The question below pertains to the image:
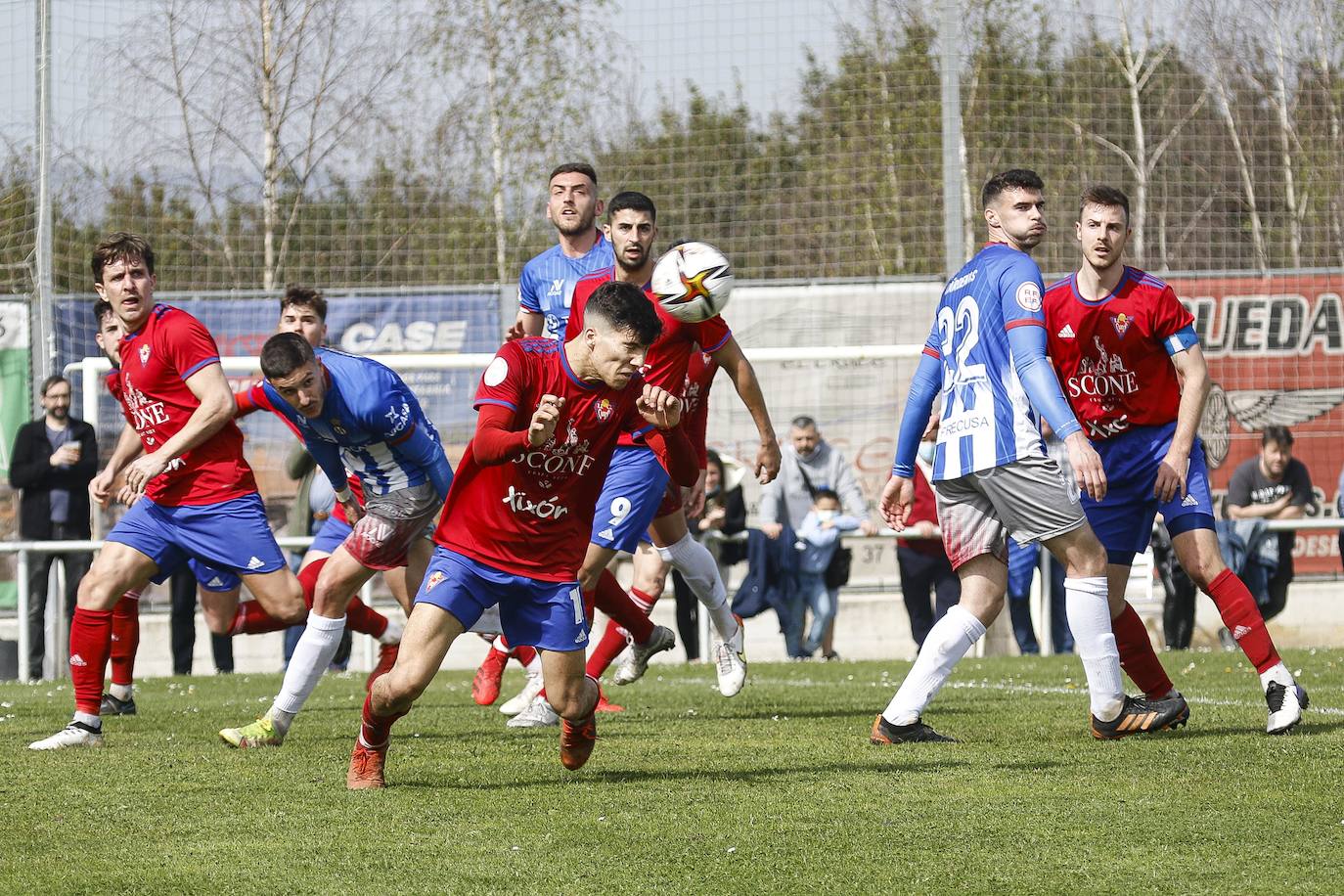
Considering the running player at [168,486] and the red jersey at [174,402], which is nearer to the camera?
the running player at [168,486]

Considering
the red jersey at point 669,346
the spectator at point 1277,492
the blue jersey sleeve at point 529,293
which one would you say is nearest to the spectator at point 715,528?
the spectator at point 1277,492

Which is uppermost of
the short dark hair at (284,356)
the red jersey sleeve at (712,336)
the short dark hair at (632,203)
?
the short dark hair at (632,203)

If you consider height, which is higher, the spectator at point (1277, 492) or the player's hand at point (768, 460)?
the player's hand at point (768, 460)

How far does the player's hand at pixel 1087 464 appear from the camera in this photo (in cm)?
572

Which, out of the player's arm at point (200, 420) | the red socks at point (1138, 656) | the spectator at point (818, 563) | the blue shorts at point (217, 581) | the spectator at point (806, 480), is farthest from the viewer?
the spectator at point (806, 480)

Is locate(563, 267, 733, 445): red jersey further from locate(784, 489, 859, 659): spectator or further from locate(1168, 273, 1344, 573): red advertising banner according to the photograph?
locate(1168, 273, 1344, 573): red advertising banner

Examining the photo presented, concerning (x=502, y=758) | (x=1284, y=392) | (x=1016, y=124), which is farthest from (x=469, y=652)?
(x=502, y=758)

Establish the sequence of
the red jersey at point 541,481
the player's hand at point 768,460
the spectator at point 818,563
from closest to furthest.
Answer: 1. the red jersey at point 541,481
2. the player's hand at point 768,460
3. the spectator at point 818,563

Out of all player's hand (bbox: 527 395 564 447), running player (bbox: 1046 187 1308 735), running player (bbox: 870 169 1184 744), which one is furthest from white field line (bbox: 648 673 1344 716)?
player's hand (bbox: 527 395 564 447)

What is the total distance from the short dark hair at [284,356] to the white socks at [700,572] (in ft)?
7.33

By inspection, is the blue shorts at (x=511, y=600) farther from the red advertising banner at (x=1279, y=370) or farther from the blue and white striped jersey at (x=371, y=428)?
the red advertising banner at (x=1279, y=370)

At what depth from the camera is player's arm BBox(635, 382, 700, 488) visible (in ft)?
16.1

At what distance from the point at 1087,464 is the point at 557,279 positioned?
3.33 metres

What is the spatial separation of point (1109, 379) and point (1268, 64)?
10.5 meters
